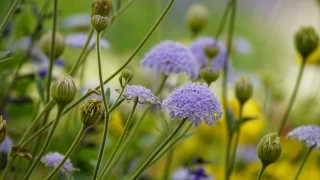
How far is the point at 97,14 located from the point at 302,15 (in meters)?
2.31

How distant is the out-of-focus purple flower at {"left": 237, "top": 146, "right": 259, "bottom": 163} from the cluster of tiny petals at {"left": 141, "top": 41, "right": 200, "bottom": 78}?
39 centimetres

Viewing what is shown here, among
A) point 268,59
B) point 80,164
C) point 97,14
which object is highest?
point 268,59

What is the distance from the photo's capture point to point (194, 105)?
50 centimetres

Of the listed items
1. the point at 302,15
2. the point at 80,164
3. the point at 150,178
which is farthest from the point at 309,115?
the point at 302,15

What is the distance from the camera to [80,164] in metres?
0.88

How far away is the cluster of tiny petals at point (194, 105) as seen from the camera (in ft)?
1.62

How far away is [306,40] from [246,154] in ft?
1.05

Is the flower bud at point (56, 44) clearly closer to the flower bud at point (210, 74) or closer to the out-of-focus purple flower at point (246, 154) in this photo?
the flower bud at point (210, 74)

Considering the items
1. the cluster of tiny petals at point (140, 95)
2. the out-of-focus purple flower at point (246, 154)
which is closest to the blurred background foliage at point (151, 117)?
the out-of-focus purple flower at point (246, 154)

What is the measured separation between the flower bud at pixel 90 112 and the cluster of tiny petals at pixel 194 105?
5cm

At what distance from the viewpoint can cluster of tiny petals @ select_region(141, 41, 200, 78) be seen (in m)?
0.66

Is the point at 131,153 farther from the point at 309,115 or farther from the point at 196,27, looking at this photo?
the point at 309,115

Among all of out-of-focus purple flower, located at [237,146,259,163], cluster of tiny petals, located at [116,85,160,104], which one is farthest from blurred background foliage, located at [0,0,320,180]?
cluster of tiny petals, located at [116,85,160,104]

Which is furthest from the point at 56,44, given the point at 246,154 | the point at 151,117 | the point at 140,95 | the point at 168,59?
the point at 246,154
